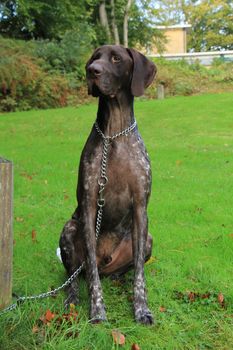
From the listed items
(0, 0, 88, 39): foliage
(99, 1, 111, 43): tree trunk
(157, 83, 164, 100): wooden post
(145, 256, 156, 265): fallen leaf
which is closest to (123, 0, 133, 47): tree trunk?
(99, 1, 111, 43): tree trunk

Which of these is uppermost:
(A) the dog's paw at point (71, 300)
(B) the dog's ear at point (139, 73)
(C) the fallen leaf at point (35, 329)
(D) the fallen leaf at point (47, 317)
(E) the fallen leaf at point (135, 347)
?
(B) the dog's ear at point (139, 73)

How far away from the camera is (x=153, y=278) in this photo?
449cm

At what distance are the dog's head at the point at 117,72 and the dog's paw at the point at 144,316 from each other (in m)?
1.56

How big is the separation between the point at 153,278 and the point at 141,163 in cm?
124

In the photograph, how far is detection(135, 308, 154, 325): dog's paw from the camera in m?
3.62

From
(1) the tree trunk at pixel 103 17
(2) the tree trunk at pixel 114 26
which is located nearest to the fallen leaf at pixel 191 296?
(1) the tree trunk at pixel 103 17

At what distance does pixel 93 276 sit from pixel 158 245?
1759mm

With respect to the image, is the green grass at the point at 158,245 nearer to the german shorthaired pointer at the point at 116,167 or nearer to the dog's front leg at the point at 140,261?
the dog's front leg at the point at 140,261

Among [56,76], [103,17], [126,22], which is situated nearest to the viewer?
[56,76]

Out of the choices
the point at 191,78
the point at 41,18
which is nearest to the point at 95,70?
the point at 191,78

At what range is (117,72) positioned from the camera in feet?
11.9

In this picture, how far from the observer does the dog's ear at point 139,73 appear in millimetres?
3695

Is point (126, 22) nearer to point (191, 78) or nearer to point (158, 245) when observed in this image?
point (191, 78)

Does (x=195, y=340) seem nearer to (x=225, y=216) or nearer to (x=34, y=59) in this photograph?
(x=225, y=216)
